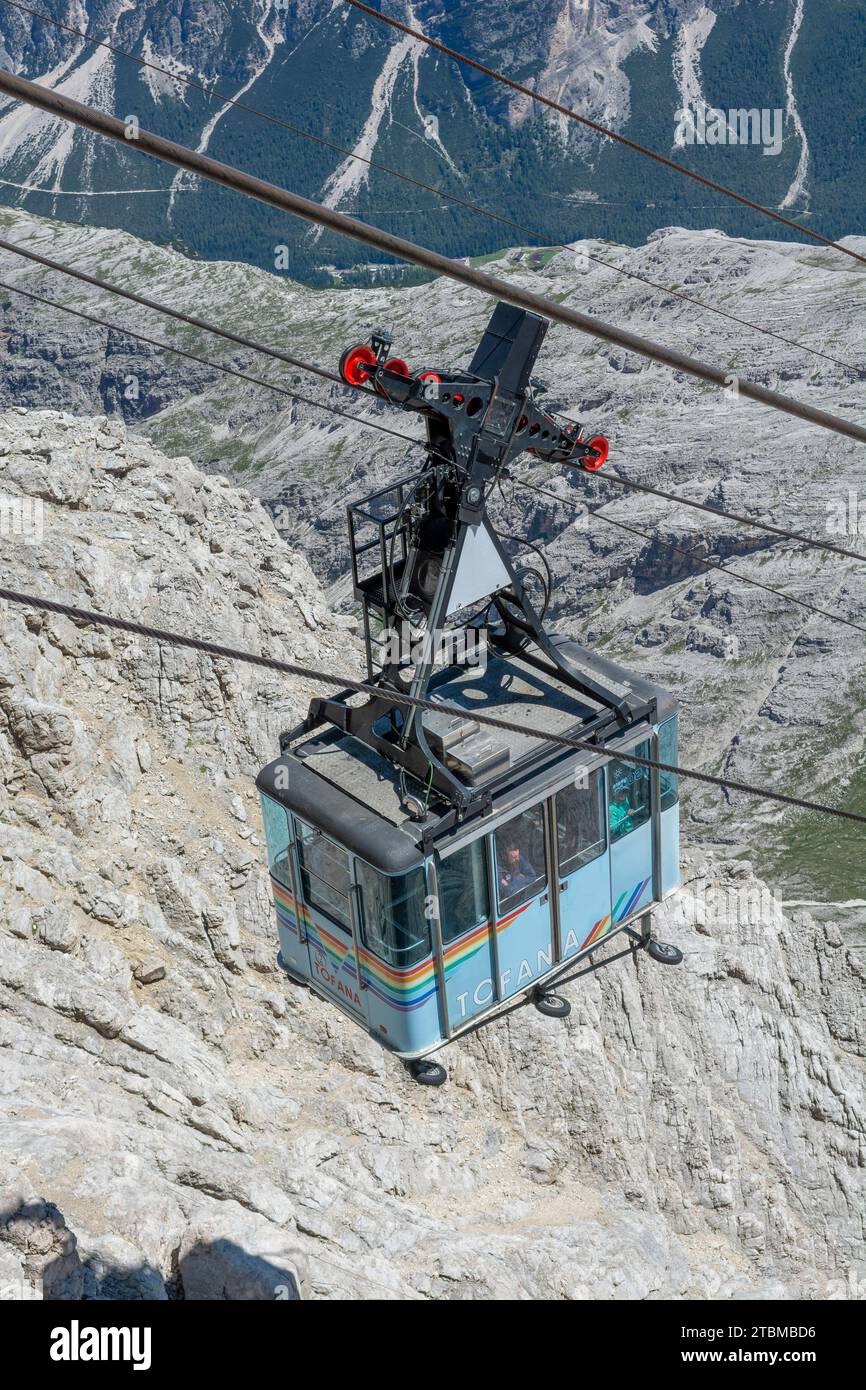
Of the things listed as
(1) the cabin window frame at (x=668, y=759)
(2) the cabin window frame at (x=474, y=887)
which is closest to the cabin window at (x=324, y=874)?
(2) the cabin window frame at (x=474, y=887)

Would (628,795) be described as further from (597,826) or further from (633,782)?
(597,826)

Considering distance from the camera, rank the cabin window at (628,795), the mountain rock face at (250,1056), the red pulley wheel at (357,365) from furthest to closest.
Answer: the mountain rock face at (250,1056) < the cabin window at (628,795) < the red pulley wheel at (357,365)

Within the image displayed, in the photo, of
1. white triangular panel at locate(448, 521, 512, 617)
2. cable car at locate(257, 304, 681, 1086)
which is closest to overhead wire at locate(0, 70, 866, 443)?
cable car at locate(257, 304, 681, 1086)

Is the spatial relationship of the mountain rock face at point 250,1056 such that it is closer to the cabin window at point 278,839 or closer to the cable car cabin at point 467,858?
the cable car cabin at point 467,858

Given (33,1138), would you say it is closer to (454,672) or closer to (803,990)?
(454,672)

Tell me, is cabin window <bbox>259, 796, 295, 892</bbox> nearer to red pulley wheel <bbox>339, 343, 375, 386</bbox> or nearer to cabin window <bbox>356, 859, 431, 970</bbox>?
cabin window <bbox>356, 859, 431, 970</bbox>

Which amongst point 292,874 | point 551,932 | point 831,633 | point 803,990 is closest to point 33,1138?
point 292,874

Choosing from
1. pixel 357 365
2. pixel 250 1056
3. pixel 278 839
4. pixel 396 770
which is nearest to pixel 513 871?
pixel 396 770
